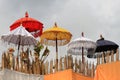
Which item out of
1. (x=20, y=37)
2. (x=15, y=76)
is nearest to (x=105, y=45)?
(x=20, y=37)

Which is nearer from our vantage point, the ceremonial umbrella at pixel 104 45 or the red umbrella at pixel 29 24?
the ceremonial umbrella at pixel 104 45

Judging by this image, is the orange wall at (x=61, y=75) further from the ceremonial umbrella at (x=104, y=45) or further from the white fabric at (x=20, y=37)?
the ceremonial umbrella at (x=104, y=45)

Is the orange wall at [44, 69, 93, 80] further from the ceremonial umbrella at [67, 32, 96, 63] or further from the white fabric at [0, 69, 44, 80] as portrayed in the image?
the ceremonial umbrella at [67, 32, 96, 63]

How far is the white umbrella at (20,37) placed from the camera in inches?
575

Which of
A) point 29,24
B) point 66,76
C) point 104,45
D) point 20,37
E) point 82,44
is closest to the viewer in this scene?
point 66,76

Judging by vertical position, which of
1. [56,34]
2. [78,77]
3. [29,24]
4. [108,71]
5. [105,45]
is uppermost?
[29,24]

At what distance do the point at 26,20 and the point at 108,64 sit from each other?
5.57m

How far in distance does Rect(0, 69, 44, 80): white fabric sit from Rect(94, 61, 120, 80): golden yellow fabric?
2262 millimetres

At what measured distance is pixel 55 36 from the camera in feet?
53.2

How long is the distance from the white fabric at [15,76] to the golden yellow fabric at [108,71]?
2.26m

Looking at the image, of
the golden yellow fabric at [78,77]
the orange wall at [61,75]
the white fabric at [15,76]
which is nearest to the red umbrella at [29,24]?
the white fabric at [15,76]

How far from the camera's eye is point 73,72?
13.1 m

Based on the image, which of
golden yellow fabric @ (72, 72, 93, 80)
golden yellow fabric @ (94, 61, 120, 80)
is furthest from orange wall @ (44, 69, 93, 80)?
golden yellow fabric @ (94, 61, 120, 80)

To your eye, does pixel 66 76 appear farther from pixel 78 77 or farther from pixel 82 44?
pixel 82 44
